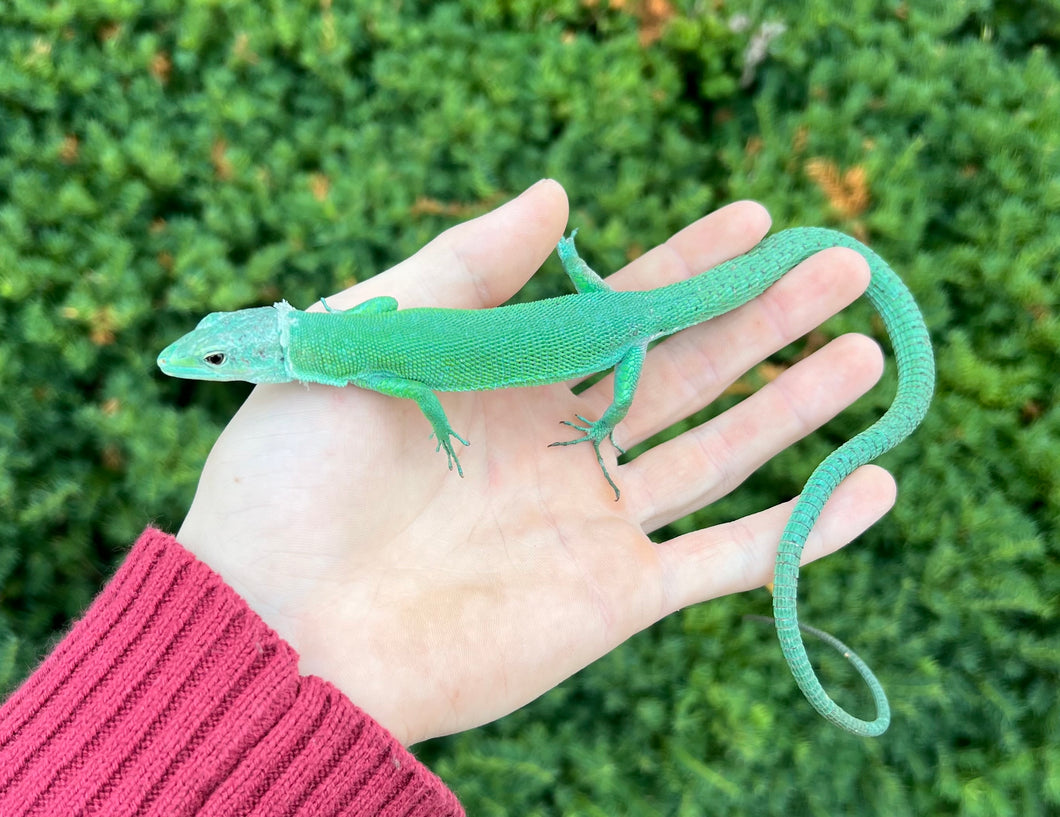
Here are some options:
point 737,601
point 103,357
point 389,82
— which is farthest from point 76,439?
point 737,601

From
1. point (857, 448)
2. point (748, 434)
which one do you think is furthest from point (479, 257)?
point (857, 448)

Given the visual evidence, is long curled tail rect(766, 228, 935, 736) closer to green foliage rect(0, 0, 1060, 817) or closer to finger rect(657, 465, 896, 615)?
finger rect(657, 465, 896, 615)

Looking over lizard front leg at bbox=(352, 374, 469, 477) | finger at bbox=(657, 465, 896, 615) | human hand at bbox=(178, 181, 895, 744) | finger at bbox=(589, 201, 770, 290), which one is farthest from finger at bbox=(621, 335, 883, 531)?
lizard front leg at bbox=(352, 374, 469, 477)

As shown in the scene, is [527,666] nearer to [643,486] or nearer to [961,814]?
[643,486]

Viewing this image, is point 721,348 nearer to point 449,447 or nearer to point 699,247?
point 699,247

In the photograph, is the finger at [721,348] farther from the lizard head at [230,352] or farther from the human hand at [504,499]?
the lizard head at [230,352]

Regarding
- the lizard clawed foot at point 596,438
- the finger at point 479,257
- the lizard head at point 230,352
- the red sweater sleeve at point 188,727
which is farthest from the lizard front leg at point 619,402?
the red sweater sleeve at point 188,727
